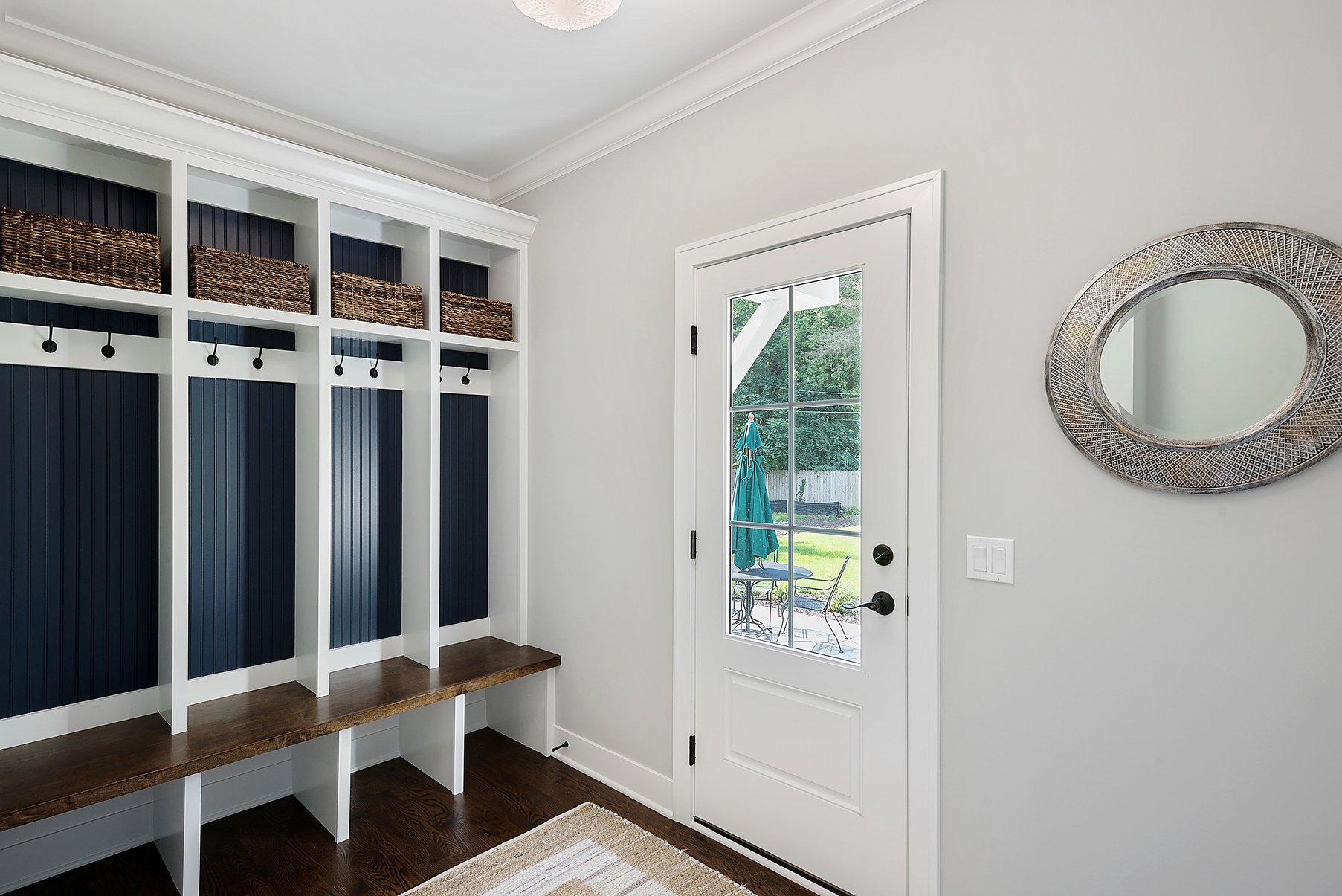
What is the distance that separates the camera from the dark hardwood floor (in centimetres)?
220

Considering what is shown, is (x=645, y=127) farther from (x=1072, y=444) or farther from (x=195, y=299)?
(x=1072, y=444)

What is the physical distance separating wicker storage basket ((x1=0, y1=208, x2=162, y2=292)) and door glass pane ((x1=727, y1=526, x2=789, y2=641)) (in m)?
2.10

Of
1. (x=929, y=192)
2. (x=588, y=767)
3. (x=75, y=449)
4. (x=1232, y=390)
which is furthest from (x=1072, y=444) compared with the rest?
(x=75, y=449)

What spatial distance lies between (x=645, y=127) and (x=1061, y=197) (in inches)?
62.6

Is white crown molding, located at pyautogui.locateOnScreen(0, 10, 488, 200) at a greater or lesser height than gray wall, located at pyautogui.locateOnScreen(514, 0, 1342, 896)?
greater

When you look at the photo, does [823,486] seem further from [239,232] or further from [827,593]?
[239,232]

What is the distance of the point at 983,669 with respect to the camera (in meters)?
1.79

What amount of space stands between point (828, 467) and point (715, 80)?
4.60 ft

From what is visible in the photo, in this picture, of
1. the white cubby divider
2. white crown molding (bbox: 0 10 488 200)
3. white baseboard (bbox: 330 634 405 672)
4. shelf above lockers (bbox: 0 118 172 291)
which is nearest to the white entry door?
the white cubby divider

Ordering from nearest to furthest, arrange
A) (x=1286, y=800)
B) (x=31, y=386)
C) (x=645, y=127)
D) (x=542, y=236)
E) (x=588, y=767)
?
(x=1286, y=800) → (x=31, y=386) → (x=645, y=127) → (x=588, y=767) → (x=542, y=236)

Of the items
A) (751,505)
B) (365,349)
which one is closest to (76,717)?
(365,349)

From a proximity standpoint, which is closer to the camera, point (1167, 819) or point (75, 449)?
point (1167, 819)

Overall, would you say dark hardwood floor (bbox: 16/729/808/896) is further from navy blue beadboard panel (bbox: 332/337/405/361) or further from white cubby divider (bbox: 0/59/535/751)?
navy blue beadboard panel (bbox: 332/337/405/361)

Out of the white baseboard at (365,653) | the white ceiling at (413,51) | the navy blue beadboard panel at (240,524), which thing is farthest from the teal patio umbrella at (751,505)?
the navy blue beadboard panel at (240,524)
